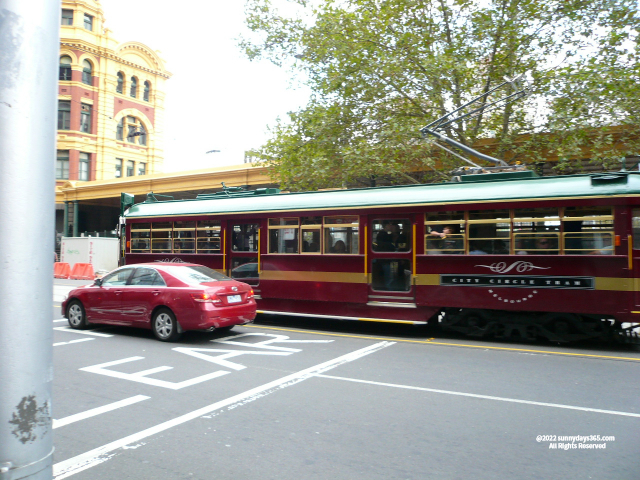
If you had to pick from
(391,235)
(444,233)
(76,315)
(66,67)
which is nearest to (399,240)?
(391,235)

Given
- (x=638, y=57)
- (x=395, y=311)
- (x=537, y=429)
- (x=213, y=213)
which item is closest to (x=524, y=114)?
(x=638, y=57)

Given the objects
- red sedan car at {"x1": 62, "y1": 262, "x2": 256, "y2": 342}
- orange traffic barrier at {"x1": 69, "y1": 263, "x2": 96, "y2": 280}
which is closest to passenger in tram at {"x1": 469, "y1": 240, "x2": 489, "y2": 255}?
red sedan car at {"x1": 62, "y1": 262, "x2": 256, "y2": 342}

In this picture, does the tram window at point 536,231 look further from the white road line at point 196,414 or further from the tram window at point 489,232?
the white road line at point 196,414

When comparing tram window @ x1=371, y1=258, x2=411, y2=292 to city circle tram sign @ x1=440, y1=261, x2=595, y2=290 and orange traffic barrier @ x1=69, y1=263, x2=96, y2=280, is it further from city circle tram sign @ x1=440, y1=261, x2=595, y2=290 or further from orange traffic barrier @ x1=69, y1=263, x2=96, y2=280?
orange traffic barrier @ x1=69, y1=263, x2=96, y2=280

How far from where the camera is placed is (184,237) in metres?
14.2

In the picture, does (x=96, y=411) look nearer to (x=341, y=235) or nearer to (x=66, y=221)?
(x=341, y=235)

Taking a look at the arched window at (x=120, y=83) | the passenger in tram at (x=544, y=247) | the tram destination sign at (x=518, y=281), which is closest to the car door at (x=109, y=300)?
the tram destination sign at (x=518, y=281)

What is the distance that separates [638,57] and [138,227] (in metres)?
14.7

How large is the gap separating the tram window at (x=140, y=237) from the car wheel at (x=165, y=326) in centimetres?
573

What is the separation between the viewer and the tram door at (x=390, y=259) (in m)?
10.8

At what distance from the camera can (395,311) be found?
35.5 feet

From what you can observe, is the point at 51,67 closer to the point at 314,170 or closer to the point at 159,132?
the point at 314,170

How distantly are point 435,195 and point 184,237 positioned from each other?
7.06m

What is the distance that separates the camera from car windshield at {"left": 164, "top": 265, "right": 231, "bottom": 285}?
32.2ft
